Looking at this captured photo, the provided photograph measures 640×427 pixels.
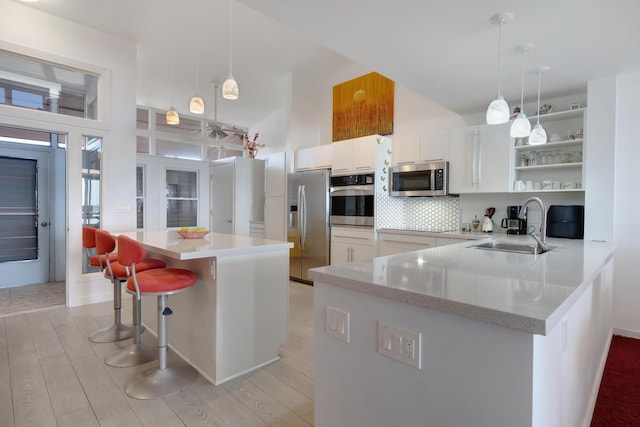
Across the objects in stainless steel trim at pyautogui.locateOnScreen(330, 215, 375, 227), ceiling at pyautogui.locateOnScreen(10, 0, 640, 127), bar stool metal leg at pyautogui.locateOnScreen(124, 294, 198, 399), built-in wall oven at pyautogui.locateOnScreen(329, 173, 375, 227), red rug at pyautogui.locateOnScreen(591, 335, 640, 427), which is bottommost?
red rug at pyautogui.locateOnScreen(591, 335, 640, 427)

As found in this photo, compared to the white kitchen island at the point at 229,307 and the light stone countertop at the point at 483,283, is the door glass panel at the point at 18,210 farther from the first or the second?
the light stone countertop at the point at 483,283

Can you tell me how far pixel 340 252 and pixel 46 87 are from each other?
4.06 meters

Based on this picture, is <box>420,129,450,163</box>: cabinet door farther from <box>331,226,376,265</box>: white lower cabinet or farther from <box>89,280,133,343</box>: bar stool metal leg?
<box>89,280,133,343</box>: bar stool metal leg

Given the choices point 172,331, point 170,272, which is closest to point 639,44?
point 170,272

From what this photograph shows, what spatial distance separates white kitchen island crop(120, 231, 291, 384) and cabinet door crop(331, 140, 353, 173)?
2.32 metres

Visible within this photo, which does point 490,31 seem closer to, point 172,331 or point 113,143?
point 172,331

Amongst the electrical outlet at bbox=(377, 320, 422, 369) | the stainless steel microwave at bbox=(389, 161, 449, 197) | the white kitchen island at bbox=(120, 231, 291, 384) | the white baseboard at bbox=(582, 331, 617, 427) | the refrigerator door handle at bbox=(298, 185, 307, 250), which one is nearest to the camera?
the electrical outlet at bbox=(377, 320, 422, 369)

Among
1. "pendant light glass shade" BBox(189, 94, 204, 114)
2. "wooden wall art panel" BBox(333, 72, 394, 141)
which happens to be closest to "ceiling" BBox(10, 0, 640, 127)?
"wooden wall art panel" BBox(333, 72, 394, 141)

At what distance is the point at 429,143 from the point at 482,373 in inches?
139

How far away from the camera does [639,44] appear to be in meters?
2.34

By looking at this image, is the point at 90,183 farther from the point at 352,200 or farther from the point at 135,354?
the point at 352,200

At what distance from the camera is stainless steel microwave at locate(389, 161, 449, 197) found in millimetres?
3850

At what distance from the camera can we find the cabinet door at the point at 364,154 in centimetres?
423

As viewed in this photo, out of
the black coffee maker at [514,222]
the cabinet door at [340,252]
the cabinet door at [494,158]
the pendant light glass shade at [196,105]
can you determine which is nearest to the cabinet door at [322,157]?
the cabinet door at [340,252]
